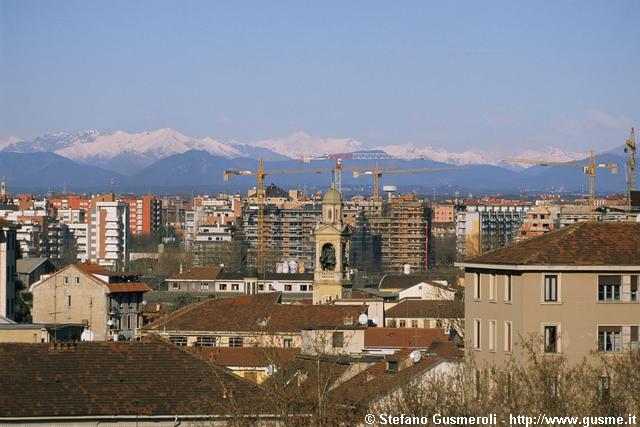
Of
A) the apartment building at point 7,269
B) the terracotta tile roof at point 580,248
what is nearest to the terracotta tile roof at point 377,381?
the terracotta tile roof at point 580,248

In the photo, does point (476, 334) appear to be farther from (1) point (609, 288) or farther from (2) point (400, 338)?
(2) point (400, 338)

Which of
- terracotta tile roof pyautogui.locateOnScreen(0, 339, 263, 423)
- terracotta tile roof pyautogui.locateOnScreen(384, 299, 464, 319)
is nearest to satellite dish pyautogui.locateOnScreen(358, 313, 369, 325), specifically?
terracotta tile roof pyautogui.locateOnScreen(384, 299, 464, 319)

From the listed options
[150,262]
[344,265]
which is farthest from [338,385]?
[150,262]

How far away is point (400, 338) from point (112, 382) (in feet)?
66.3

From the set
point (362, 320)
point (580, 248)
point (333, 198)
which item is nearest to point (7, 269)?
point (333, 198)

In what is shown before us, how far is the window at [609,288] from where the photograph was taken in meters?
29.5

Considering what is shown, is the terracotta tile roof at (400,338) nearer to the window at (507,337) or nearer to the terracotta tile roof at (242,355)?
the terracotta tile roof at (242,355)

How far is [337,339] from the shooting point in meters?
43.0

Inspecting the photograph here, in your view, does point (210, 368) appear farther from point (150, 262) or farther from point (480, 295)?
point (150, 262)

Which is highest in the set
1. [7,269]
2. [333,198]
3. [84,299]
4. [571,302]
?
[333,198]

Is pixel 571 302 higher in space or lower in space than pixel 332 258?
higher

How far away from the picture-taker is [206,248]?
18100 centimetres

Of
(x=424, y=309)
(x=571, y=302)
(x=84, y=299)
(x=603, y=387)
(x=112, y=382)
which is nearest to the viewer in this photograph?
(x=603, y=387)

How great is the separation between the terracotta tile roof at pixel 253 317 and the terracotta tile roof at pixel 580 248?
20079mm
